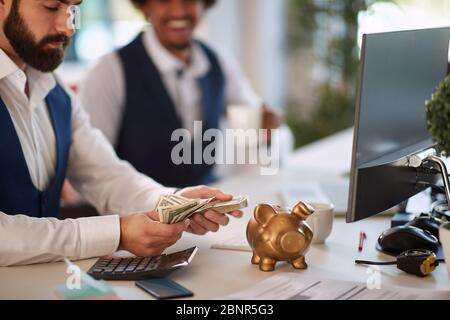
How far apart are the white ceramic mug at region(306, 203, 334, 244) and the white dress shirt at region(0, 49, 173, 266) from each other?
0.37 metres

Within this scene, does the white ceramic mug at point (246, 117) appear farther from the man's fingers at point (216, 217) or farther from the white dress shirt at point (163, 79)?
the man's fingers at point (216, 217)

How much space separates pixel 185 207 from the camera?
125 centimetres

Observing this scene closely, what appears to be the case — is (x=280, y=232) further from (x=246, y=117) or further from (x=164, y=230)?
(x=246, y=117)

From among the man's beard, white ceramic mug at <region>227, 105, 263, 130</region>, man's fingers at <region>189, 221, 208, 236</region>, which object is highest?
the man's beard

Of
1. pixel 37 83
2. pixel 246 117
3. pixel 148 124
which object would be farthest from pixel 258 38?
pixel 37 83

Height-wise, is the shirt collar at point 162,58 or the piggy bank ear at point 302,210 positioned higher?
the shirt collar at point 162,58

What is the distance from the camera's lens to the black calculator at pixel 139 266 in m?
1.19

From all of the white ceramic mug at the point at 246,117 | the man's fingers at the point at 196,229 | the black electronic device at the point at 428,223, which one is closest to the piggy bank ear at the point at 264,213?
the man's fingers at the point at 196,229

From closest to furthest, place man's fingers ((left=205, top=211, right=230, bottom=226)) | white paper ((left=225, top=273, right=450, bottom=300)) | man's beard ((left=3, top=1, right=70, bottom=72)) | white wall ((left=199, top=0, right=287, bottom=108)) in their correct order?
white paper ((left=225, top=273, right=450, bottom=300)) → man's fingers ((left=205, top=211, right=230, bottom=226)) → man's beard ((left=3, top=1, right=70, bottom=72)) → white wall ((left=199, top=0, right=287, bottom=108))

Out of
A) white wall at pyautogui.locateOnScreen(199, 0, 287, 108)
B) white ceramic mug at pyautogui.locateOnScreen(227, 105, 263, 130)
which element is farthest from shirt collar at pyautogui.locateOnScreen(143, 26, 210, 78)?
white wall at pyautogui.locateOnScreen(199, 0, 287, 108)

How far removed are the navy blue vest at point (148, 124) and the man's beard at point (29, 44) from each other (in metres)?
0.98

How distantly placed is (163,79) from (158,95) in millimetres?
79

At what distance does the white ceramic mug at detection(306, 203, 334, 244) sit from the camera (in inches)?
55.1

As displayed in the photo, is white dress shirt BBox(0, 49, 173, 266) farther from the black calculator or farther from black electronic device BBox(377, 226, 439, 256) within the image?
black electronic device BBox(377, 226, 439, 256)
